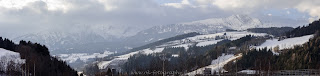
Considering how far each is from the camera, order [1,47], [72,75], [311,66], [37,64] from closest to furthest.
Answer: [37,64] < [72,75] < [1,47] < [311,66]

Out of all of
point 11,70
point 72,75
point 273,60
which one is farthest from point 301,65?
point 11,70

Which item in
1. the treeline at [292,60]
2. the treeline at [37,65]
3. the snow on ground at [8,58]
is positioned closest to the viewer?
the treeline at [37,65]

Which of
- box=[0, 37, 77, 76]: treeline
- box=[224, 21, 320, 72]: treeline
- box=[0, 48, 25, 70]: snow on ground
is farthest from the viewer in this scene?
box=[224, 21, 320, 72]: treeline

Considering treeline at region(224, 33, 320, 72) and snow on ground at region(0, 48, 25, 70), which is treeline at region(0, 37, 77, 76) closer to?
snow on ground at region(0, 48, 25, 70)

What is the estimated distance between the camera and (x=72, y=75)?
118125 mm

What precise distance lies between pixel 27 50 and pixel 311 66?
110704 mm

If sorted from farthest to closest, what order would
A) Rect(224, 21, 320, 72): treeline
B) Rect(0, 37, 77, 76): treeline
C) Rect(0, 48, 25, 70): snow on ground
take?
Rect(224, 21, 320, 72): treeline, Rect(0, 48, 25, 70): snow on ground, Rect(0, 37, 77, 76): treeline

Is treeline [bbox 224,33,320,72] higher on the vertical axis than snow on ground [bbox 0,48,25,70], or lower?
lower

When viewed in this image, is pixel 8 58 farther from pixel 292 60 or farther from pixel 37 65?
pixel 292 60

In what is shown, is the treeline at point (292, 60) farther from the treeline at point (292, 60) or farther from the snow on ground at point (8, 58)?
the snow on ground at point (8, 58)

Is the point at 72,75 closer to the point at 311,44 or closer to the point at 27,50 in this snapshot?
the point at 27,50

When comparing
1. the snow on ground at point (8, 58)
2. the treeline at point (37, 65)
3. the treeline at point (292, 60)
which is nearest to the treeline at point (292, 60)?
the treeline at point (292, 60)

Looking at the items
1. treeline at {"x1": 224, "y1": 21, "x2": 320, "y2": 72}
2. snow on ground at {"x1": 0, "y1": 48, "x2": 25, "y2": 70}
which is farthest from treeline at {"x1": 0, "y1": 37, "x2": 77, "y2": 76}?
treeline at {"x1": 224, "y1": 21, "x2": 320, "y2": 72}

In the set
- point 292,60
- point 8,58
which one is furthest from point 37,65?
point 292,60
